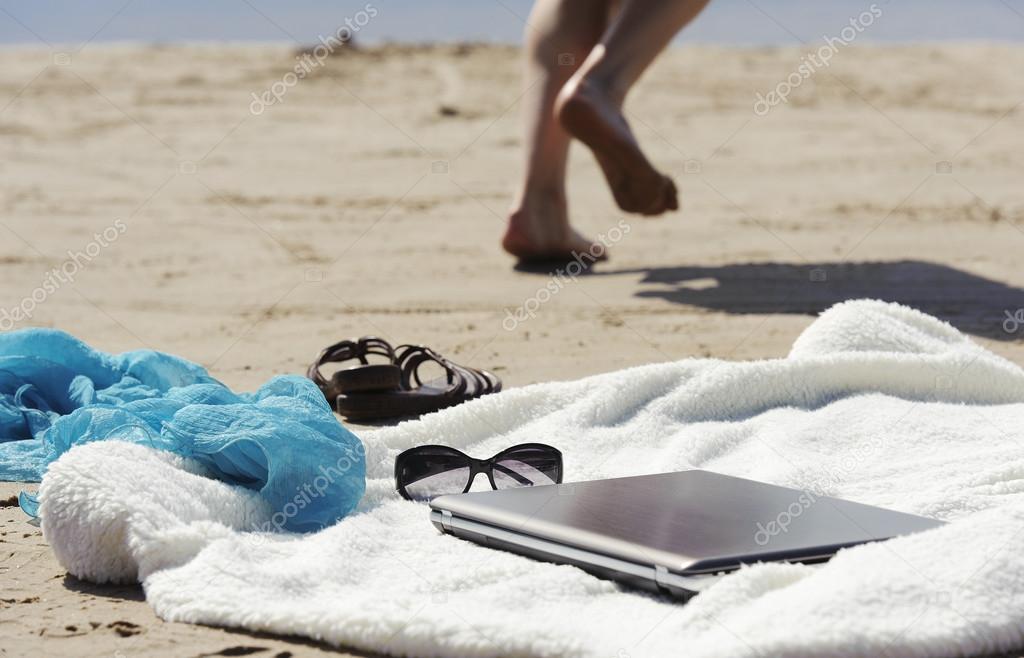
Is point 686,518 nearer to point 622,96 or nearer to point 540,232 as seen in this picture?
point 622,96

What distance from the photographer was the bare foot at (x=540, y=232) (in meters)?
4.62

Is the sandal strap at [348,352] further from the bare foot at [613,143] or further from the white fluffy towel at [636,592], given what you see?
the bare foot at [613,143]

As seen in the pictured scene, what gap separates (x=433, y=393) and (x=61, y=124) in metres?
7.05

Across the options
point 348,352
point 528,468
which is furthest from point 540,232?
point 528,468

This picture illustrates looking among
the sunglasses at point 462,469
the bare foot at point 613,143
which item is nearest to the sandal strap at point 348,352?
the sunglasses at point 462,469

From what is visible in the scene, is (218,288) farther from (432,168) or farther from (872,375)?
(432,168)

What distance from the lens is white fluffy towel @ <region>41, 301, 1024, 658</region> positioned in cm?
144

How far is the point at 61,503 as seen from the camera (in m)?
1.77

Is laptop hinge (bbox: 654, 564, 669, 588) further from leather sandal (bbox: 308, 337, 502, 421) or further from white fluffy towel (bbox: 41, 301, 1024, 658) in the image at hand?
leather sandal (bbox: 308, 337, 502, 421)

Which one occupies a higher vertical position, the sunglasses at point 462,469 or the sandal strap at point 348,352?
the sunglasses at point 462,469

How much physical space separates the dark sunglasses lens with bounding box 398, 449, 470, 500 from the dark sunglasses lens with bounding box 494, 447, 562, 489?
0.19 ft

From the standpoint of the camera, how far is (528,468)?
208 cm

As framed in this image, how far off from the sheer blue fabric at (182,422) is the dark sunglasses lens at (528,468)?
0.74 feet

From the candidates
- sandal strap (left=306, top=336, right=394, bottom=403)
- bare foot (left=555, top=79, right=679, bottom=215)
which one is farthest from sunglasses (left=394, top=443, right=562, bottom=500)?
bare foot (left=555, top=79, right=679, bottom=215)
